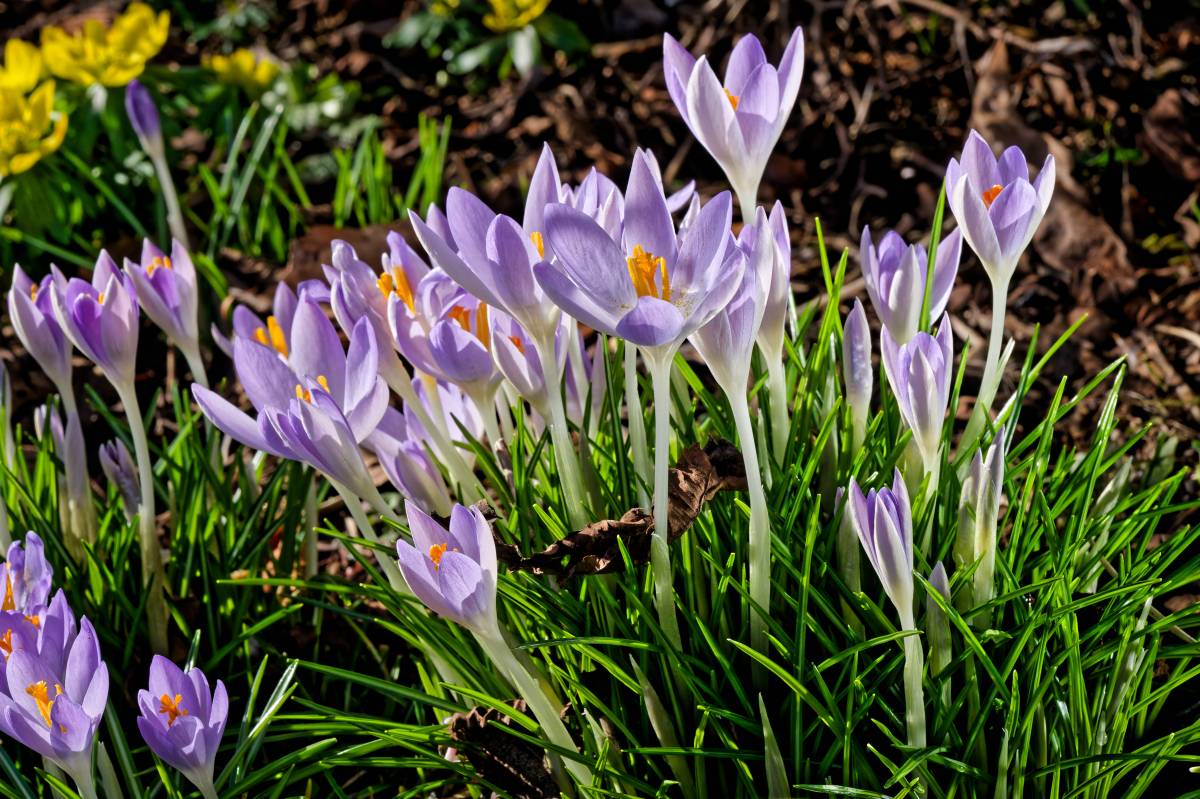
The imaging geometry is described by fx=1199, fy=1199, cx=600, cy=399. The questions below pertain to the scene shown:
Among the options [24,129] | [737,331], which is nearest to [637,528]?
[737,331]

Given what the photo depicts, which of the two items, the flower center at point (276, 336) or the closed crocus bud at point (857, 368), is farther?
the flower center at point (276, 336)

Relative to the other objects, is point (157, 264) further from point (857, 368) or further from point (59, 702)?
point (857, 368)

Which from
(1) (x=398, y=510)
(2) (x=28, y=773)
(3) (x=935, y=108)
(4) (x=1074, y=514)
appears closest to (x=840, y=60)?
(3) (x=935, y=108)

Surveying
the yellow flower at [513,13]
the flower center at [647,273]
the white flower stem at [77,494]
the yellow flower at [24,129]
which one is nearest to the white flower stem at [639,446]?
the flower center at [647,273]

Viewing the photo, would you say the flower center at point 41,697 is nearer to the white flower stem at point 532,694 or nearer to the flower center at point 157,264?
the white flower stem at point 532,694

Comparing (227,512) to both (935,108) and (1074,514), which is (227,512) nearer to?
(1074,514)

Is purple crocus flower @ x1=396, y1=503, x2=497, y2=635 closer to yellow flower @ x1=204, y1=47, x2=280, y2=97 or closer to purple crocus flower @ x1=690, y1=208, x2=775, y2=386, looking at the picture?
purple crocus flower @ x1=690, y1=208, x2=775, y2=386
